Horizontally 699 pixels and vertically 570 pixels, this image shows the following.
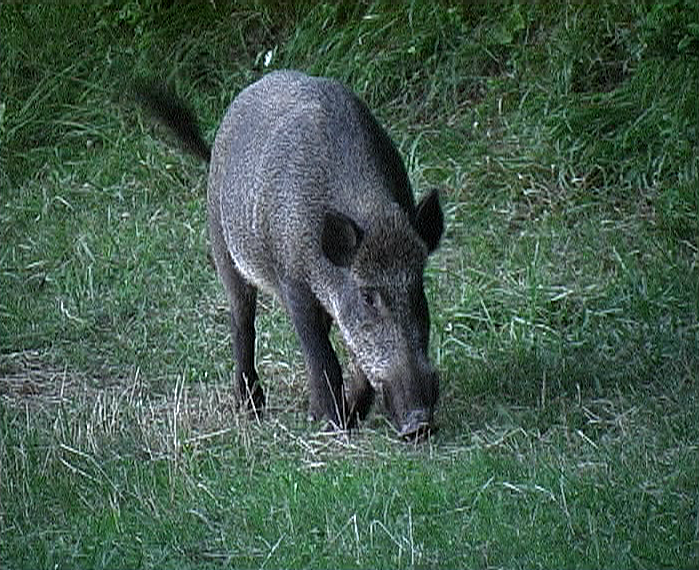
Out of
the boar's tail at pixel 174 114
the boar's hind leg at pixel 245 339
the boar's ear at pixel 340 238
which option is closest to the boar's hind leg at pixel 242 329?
the boar's hind leg at pixel 245 339

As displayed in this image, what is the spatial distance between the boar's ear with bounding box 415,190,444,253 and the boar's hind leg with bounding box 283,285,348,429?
49 cm

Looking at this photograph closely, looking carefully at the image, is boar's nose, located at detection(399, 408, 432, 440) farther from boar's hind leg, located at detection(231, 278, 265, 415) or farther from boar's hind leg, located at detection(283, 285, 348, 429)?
boar's hind leg, located at detection(231, 278, 265, 415)

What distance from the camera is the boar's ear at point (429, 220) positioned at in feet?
20.7

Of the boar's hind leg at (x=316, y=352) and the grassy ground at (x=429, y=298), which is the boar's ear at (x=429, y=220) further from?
the grassy ground at (x=429, y=298)

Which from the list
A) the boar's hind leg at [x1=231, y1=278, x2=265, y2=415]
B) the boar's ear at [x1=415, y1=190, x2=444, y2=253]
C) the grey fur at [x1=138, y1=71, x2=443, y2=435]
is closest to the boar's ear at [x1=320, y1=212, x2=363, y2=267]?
the grey fur at [x1=138, y1=71, x2=443, y2=435]

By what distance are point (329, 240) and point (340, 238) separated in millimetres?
40

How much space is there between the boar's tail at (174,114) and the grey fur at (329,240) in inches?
22.2

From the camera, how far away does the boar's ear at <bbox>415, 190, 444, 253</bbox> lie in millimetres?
6312

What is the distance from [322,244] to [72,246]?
3.22 metres

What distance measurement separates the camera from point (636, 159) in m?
8.91

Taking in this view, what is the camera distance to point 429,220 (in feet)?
20.8

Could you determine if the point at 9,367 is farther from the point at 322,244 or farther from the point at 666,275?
the point at 666,275

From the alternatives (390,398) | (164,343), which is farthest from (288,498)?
(164,343)

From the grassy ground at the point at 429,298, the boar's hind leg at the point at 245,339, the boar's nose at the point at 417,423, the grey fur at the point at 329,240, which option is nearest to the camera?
the grassy ground at the point at 429,298
